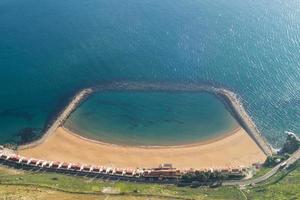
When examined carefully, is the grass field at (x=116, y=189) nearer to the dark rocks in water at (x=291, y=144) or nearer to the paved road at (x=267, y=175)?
the paved road at (x=267, y=175)

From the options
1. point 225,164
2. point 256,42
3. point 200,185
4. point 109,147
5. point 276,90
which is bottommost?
point 200,185

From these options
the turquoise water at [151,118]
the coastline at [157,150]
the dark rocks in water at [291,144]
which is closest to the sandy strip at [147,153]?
the coastline at [157,150]

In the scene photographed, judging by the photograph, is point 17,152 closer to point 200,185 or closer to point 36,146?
point 36,146

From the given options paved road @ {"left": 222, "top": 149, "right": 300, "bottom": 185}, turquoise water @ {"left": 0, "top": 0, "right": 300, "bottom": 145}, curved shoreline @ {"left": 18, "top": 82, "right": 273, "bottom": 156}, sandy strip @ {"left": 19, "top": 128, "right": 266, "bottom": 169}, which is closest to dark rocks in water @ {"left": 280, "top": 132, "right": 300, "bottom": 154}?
paved road @ {"left": 222, "top": 149, "right": 300, "bottom": 185}

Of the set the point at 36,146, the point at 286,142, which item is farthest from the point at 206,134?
the point at 36,146

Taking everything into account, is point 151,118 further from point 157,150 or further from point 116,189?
point 116,189

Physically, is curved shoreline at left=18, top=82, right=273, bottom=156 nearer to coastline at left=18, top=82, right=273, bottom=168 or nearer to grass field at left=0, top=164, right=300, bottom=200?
coastline at left=18, top=82, right=273, bottom=168
